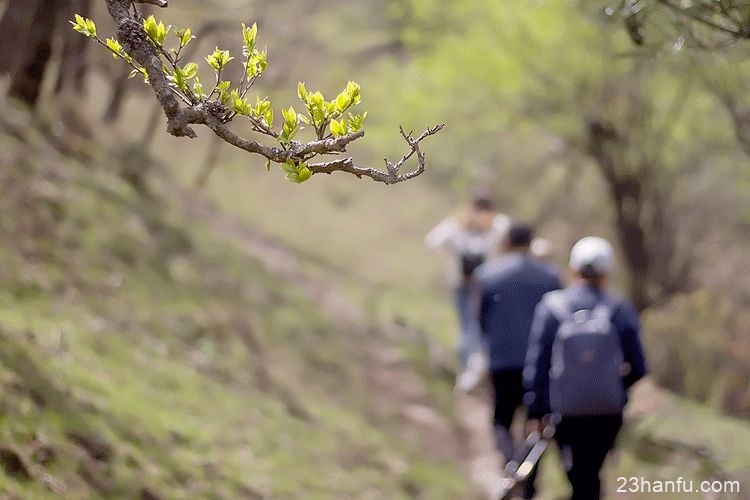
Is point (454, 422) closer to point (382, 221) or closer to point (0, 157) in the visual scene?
point (0, 157)

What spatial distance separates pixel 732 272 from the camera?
1759 cm

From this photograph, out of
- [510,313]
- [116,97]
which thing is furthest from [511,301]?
[116,97]

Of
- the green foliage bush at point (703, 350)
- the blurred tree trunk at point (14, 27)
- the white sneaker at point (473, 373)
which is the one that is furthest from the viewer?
the green foliage bush at point (703, 350)

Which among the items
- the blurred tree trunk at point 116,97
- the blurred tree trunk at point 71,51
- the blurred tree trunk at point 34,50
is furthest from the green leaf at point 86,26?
the blurred tree trunk at point 116,97

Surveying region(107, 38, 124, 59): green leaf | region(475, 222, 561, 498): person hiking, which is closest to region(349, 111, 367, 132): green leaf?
region(107, 38, 124, 59): green leaf

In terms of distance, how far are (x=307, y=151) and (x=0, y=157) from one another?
22.5 ft

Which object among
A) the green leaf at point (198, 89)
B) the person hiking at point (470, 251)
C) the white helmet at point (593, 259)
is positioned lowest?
the green leaf at point (198, 89)

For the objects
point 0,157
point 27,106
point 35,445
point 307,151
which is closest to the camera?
point 307,151

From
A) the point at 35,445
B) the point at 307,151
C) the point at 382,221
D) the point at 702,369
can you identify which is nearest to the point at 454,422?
the point at 702,369

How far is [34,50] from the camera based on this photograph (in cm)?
1012

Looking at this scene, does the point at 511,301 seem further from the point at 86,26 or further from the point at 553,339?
the point at 86,26

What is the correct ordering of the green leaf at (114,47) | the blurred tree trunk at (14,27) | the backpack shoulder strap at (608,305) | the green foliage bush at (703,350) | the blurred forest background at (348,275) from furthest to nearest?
the green foliage bush at (703,350), the blurred tree trunk at (14,27), the blurred forest background at (348,275), the backpack shoulder strap at (608,305), the green leaf at (114,47)

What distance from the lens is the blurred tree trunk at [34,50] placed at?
943 cm

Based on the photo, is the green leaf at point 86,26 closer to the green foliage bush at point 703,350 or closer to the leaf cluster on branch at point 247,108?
the leaf cluster on branch at point 247,108
